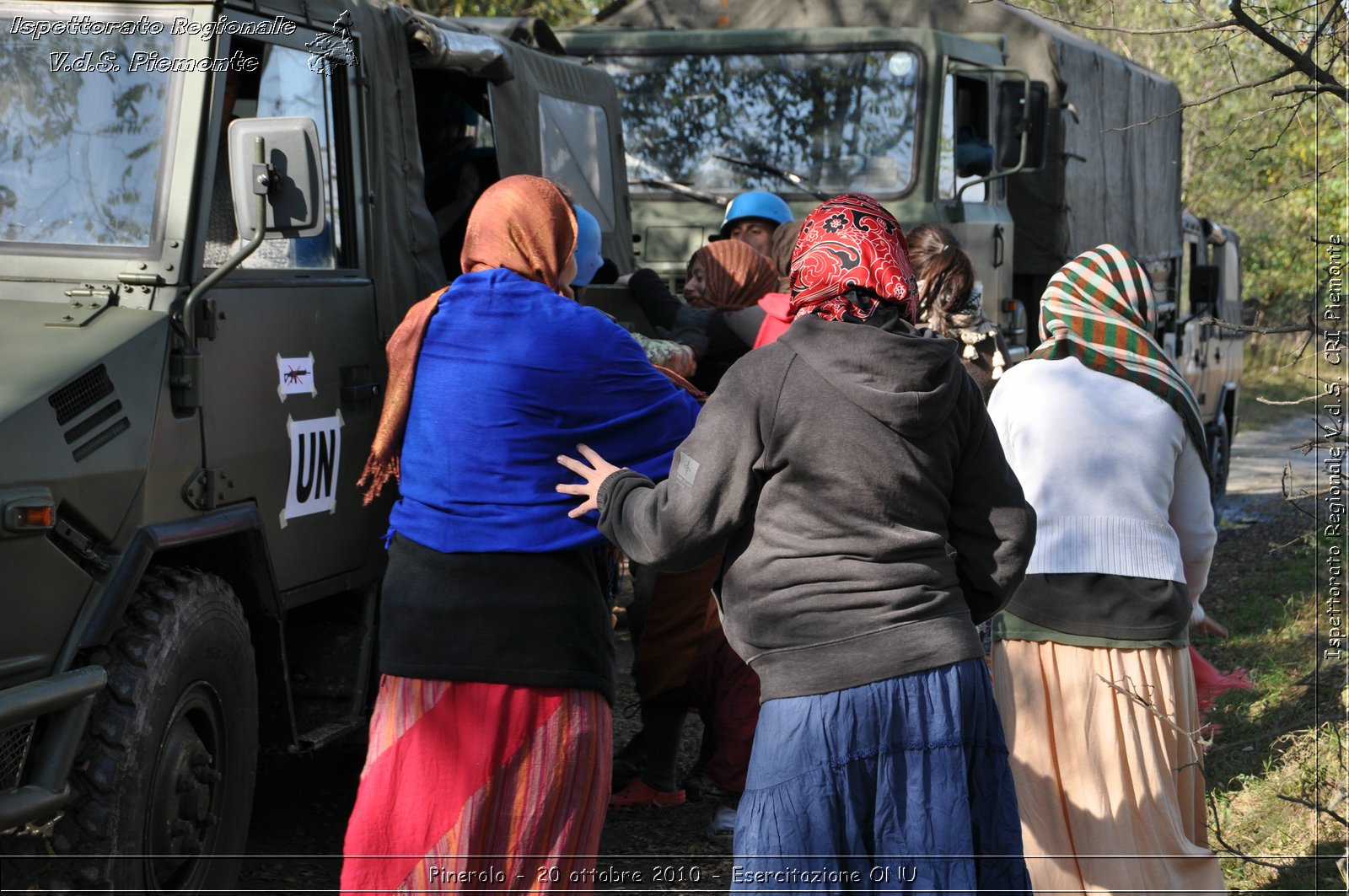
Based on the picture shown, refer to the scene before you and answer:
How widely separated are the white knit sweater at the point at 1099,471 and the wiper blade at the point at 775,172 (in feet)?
14.3

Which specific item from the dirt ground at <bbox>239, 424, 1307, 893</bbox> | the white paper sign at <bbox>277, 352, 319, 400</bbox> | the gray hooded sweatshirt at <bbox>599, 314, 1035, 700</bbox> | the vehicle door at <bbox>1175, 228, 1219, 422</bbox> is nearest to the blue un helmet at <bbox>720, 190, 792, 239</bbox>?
the dirt ground at <bbox>239, 424, 1307, 893</bbox>

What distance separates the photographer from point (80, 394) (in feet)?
10.8

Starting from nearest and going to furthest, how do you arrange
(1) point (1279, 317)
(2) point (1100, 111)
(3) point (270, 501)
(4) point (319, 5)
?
1. (3) point (270, 501)
2. (4) point (319, 5)
3. (2) point (1100, 111)
4. (1) point (1279, 317)

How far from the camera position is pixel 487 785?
317cm

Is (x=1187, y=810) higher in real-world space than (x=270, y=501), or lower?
lower

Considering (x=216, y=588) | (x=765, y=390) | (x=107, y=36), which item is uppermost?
(x=107, y=36)

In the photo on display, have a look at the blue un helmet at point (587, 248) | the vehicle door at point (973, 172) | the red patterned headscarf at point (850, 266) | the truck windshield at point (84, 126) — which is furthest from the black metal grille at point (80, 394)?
the vehicle door at point (973, 172)

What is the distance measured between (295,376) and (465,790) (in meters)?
1.47

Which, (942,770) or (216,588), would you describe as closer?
(942,770)

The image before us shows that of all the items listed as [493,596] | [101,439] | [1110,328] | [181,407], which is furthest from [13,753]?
[1110,328]

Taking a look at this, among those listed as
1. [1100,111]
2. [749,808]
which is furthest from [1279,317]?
[749,808]

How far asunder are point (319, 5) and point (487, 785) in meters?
2.42

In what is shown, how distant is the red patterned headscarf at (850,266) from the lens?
277 centimetres

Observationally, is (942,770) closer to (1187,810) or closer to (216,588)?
(1187,810)
